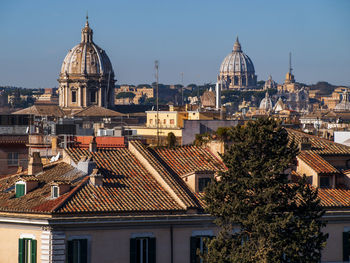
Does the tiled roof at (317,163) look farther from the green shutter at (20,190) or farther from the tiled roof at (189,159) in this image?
the green shutter at (20,190)

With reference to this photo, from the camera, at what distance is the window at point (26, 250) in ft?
78.7

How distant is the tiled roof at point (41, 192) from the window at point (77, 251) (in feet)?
2.58

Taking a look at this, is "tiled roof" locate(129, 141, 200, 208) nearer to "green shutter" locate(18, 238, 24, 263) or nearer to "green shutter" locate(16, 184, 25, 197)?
"green shutter" locate(16, 184, 25, 197)

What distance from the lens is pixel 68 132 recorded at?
49.7 metres

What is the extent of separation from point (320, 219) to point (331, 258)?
3.25 feet

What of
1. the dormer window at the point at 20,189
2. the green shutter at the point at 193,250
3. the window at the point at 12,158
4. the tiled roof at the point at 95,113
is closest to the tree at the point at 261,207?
the green shutter at the point at 193,250

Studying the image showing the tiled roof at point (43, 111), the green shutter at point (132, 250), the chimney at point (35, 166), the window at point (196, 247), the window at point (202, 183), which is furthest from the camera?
the tiled roof at point (43, 111)

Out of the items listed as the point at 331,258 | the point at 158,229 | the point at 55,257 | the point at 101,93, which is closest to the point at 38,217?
the point at 55,257

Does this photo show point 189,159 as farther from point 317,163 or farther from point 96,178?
point 96,178

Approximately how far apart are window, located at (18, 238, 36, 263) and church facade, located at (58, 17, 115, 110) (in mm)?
148490

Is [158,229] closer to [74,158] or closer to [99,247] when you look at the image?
[99,247]

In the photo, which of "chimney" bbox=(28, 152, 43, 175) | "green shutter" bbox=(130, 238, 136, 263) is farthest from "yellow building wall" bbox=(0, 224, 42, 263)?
"chimney" bbox=(28, 152, 43, 175)

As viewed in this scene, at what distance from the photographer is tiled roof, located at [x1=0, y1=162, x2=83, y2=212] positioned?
24.5m

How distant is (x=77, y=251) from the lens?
939 inches
